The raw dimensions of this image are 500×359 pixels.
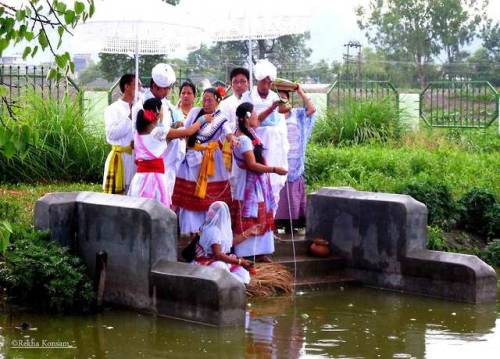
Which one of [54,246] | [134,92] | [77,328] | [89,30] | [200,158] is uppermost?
[89,30]

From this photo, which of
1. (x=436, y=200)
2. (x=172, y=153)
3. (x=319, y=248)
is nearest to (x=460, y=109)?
(x=436, y=200)

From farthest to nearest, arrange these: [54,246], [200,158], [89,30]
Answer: [89,30] < [200,158] < [54,246]

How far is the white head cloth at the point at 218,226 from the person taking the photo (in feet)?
33.6

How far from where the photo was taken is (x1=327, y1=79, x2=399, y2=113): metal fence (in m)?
22.6

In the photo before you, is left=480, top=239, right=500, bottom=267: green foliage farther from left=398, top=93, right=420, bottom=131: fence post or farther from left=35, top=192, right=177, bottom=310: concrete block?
left=398, top=93, right=420, bottom=131: fence post

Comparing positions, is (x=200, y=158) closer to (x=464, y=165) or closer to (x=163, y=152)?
(x=163, y=152)

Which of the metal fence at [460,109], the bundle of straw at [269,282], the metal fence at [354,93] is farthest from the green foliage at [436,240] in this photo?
the metal fence at [460,109]

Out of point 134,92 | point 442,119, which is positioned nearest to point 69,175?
point 134,92

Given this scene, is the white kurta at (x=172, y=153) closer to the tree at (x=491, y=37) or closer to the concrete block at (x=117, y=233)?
the concrete block at (x=117, y=233)

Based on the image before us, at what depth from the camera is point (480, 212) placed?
1423 cm

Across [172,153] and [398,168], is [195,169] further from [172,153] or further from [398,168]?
[398,168]

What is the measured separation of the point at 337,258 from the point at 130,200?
2.88 metres

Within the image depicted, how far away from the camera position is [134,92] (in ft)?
36.7

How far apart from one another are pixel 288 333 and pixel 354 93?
1555 centimetres
